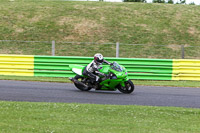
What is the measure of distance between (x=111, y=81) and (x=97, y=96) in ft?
3.11

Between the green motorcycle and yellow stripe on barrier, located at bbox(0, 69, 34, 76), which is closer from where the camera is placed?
the green motorcycle

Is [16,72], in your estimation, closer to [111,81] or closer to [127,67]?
[127,67]

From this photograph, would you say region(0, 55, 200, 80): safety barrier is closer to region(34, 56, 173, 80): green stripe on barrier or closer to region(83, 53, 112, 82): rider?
region(34, 56, 173, 80): green stripe on barrier

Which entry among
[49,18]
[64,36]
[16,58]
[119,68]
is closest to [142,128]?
[119,68]

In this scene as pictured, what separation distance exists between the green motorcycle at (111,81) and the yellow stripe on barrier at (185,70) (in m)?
4.46

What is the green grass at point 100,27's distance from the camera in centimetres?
2498

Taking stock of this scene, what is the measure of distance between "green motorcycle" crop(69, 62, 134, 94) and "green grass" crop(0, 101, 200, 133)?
287cm

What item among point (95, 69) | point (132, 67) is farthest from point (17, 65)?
point (95, 69)

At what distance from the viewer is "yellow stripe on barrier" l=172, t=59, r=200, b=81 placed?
50.2 ft

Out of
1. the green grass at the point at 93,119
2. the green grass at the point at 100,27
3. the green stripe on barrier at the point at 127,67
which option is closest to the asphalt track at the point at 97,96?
the green grass at the point at 93,119

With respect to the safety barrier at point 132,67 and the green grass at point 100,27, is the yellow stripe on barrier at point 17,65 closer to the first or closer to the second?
the safety barrier at point 132,67

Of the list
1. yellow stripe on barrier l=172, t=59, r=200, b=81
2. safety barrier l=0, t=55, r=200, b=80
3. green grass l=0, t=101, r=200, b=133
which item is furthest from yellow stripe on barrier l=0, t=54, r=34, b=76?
green grass l=0, t=101, r=200, b=133

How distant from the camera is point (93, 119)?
6965 mm

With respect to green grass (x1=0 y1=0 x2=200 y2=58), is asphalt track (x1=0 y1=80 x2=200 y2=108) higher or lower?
lower
